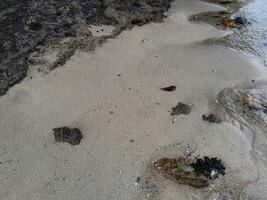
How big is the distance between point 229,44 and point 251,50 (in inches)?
23.0

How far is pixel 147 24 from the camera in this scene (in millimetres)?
11367

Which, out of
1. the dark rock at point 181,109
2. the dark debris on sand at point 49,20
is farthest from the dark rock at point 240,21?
the dark rock at point 181,109

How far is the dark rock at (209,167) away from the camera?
21.9ft

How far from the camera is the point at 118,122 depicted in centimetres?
770

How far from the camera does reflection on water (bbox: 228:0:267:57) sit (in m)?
10.8

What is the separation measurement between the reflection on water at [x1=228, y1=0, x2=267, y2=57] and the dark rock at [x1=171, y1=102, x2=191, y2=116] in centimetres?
332

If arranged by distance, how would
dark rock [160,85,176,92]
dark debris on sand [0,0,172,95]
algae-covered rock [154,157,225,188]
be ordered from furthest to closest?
dark debris on sand [0,0,172,95] → dark rock [160,85,176,92] → algae-covered rock [154,157,225,188]

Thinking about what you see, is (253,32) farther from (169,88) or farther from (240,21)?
(169,88)

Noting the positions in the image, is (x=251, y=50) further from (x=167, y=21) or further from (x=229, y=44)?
(x=167, y=21)

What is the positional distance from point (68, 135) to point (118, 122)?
98cm

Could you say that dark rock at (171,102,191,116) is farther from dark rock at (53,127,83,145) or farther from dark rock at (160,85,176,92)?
dark rock at (53,127,83,145)

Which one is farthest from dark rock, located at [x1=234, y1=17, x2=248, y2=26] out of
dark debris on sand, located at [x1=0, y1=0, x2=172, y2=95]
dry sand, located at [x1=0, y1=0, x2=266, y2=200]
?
dark debris on sand, located at [x1=0, y1=0, x2=172, y2=95]

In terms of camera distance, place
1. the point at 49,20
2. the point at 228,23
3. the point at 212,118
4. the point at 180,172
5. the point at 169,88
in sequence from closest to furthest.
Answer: the point at 180,172, the point at 212,118, the point at 169,88, the point at 49,20, the point at 228,23

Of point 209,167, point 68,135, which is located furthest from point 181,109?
point 68,135
